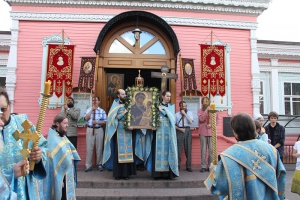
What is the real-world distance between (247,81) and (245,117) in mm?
7760

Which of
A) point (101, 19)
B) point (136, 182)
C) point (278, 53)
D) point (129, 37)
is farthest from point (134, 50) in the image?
point (278, 53)

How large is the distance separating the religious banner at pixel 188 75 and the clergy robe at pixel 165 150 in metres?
2.43

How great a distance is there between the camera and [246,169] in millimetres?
2736

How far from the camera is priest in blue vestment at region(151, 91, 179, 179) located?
6773 mm

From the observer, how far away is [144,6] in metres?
9.92

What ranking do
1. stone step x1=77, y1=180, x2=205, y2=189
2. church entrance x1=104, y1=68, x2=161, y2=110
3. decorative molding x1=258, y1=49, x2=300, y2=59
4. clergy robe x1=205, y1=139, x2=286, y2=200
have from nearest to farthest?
clergy robe x1=205, y1=139, x2=286, y2=200 → stone step x1=77, y1=180, x2=205, y2=189 → church entrance x1=104, y1=68, x2=161, y2=110 → decorative molding x1=258, y1=49, x2=300, y2=59

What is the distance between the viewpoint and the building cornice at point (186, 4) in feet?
31.5

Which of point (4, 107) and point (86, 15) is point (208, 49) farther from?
point (4, 107)

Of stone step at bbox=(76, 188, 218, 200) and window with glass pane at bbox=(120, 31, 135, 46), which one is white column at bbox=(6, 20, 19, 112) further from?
stone step at bbox=(76, 188, 218, 200)

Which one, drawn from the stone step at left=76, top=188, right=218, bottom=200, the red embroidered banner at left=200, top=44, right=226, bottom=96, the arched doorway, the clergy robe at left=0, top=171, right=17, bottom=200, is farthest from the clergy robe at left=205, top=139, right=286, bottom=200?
the red embroidered banner at left=200, top=44, right=226, bottom=96

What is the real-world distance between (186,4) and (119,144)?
5686mm

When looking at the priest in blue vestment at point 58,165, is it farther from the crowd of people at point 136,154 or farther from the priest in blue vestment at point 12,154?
the priest in blue vestment at point 12,154

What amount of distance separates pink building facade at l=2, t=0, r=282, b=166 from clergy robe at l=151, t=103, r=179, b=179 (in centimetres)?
260

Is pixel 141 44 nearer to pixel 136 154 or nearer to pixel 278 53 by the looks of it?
pixel 136 154
